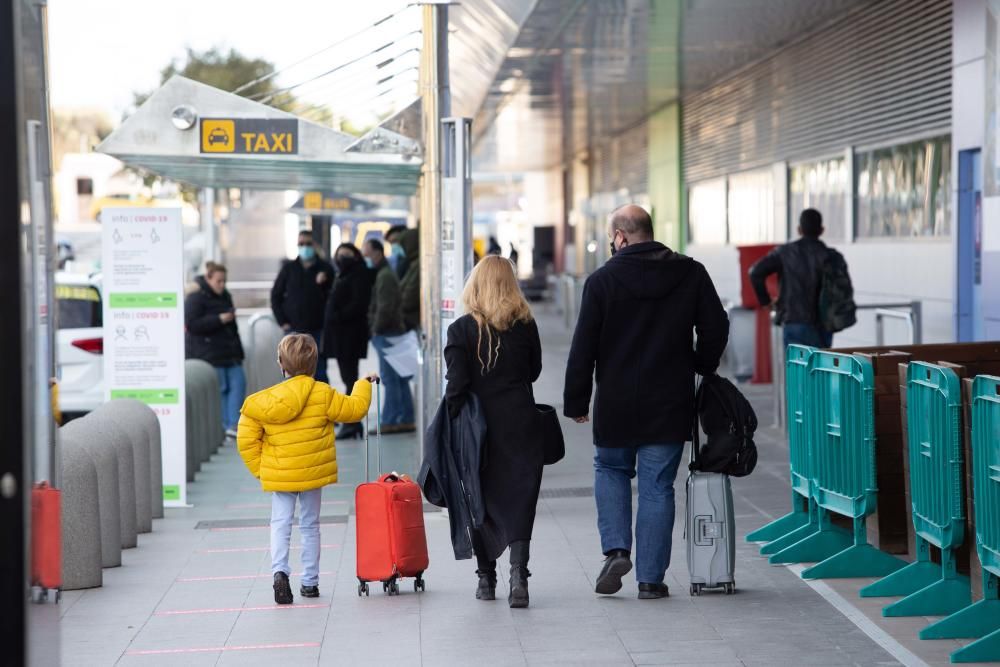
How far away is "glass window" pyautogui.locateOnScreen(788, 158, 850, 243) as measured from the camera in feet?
60.4

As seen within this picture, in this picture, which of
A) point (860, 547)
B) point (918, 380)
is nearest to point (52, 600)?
point (918, 380)

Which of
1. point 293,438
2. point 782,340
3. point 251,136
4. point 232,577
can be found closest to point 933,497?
point 293,438

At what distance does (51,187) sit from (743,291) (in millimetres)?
13069

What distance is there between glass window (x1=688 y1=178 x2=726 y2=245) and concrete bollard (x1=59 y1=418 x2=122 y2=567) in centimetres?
1930

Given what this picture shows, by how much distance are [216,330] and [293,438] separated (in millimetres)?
6623

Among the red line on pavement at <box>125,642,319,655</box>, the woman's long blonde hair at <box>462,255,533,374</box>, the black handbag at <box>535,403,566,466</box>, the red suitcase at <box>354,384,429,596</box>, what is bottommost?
the red line on pavement at <box>125,642,319,655</box>

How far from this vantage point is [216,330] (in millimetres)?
13492

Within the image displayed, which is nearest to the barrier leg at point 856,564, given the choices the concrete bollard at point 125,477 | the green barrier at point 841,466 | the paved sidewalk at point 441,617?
the green barrier at point 841,466

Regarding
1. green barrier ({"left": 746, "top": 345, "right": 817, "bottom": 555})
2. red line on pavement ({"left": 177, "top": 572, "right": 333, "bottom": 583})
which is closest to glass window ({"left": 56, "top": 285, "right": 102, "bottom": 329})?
red line on pavement ({"left": 177, "top": 572, "right": 333, "bottom": 583})

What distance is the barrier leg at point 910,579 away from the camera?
691 cm

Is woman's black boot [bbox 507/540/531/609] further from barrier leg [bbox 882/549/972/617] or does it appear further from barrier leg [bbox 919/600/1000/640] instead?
barrier leg [bbox 919/600/1000/640]

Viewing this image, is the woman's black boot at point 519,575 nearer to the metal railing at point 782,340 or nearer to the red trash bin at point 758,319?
the metal railing at point 782,340

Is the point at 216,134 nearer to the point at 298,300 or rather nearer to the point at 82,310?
the point at 298,300

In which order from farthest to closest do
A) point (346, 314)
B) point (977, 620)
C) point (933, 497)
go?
point (346, 314) → point (933, 497) → point (977, 620)
